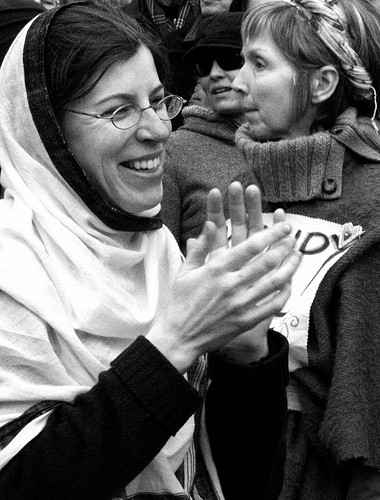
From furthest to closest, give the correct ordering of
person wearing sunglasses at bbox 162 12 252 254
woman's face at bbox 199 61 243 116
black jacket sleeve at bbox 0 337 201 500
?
woman's face at bbox 199 61 243 116 → person wearing sunglasses at bbox 162 12 252 254 → black jacket sleeve at bbox 0 337 201 500

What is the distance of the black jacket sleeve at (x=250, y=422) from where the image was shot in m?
1.97

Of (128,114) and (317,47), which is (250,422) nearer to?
(128,114)

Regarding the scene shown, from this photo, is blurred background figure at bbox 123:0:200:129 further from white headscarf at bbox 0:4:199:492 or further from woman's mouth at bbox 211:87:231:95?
white headscarf at bbox 0:4:199:492

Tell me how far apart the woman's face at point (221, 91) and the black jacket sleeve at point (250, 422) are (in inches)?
69.8

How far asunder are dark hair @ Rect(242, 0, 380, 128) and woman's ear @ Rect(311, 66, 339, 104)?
0.05ft

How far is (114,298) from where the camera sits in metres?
1.94

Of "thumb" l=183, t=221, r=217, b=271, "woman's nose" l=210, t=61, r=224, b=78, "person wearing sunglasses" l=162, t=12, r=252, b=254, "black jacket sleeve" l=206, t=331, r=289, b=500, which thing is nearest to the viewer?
"thumb" l=183, t=221, r=217, b=271

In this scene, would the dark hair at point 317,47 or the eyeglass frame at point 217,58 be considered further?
the eyeglass frame at point 217,58

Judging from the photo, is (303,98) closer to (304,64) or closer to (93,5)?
(304,64)

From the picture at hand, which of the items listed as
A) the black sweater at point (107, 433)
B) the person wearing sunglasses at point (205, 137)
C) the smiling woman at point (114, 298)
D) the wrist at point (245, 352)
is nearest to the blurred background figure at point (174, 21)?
the person wearing sunglasses at point (205, 137)

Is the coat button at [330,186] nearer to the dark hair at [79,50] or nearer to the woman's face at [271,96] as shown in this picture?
the woman's face at [271,96]

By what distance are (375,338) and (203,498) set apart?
0.76 m

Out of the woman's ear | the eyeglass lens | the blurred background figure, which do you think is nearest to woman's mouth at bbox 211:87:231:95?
the blurred background figure

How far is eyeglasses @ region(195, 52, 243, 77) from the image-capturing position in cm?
387
